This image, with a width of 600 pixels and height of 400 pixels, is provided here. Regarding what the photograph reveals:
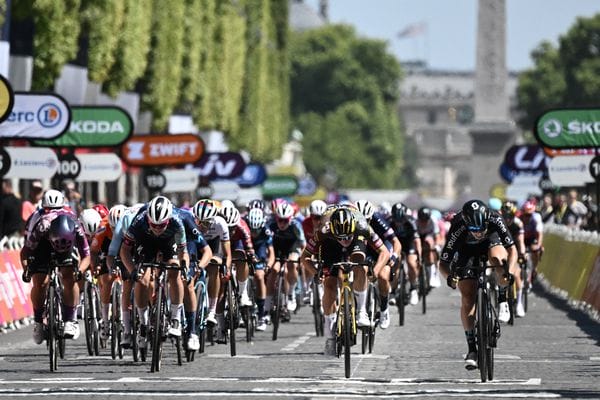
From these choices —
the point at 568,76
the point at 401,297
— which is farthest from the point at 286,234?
the point at 568,76

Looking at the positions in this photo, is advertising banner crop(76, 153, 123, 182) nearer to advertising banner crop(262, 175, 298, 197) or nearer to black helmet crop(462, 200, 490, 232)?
black helmet crop(462, 200, 490, 232)

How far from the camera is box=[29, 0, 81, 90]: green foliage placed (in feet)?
119

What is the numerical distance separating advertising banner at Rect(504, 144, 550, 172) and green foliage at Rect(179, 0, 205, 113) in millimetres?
9926

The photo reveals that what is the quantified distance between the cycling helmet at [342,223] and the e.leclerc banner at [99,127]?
52.4ft

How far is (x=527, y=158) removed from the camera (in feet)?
192

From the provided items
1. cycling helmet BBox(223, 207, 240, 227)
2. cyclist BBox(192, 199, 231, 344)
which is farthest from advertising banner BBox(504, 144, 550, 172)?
cyclist BBox(192, 199, 231, 344)

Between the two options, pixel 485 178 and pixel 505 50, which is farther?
pixel 485 178

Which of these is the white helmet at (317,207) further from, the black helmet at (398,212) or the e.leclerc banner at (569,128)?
the e.leclerc banner at (569,128)

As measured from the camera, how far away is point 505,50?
3627 inches

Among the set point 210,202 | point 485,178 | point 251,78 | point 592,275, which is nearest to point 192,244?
point 210,202

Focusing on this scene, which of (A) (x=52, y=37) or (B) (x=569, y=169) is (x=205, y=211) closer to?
(B) (x=569, y=169)

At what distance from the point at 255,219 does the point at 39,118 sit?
22.1 feet

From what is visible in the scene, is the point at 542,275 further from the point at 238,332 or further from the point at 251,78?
the point at 251,78

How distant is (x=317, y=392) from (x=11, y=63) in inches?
A: 821
